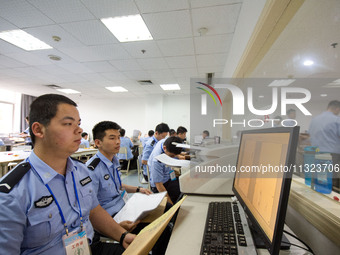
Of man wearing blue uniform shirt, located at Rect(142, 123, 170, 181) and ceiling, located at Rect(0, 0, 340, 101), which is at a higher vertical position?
ceiling, located at Rect(0, 0, 340, 101)

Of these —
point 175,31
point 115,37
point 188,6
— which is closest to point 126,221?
point 188,6

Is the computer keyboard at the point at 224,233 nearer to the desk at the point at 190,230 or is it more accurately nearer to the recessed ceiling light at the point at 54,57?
the desk at the point at 190,230

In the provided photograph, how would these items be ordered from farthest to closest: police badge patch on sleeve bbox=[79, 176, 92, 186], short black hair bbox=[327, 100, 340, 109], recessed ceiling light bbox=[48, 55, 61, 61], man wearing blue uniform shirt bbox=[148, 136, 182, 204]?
recessed ceiling light bbox=[48, 55, 61, 61] → man wearing blue uniform shirt bbox=[148, 136, 182, 204] → short black hair bbox=[327, 100, 340, 109] → police badge patch on sleeve bbox=[79, 176, 92, 186]

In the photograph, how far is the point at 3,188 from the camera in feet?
2.21

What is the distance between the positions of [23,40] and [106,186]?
3.57 m

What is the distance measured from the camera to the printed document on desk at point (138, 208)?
42.9 inches

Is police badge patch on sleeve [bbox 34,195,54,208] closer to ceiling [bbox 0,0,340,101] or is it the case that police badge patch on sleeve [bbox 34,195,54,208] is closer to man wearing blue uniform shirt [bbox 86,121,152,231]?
man wearing blue uniform shirt [bbox 86,121,152,231]

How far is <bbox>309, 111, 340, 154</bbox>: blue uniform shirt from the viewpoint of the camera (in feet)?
5.38

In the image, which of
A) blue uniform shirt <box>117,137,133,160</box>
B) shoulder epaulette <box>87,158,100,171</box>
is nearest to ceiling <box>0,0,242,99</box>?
blue uniform shirt <box>117,137,133,160</box>

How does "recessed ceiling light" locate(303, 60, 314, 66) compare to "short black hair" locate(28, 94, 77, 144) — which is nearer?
"short black hair" locate(28, 94, 77, 144)

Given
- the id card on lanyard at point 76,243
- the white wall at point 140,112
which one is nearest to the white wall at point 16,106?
the white wall at point 140,112

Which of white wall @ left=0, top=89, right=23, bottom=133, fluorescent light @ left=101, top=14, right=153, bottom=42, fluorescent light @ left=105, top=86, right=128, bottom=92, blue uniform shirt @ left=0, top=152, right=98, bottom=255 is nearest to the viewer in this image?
blue uniform shirt @ left=0, top=152, right=98, bottom=255

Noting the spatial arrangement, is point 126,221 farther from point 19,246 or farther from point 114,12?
point 114,12

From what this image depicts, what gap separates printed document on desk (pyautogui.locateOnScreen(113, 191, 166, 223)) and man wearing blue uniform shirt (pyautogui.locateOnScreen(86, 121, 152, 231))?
2.5 inches
